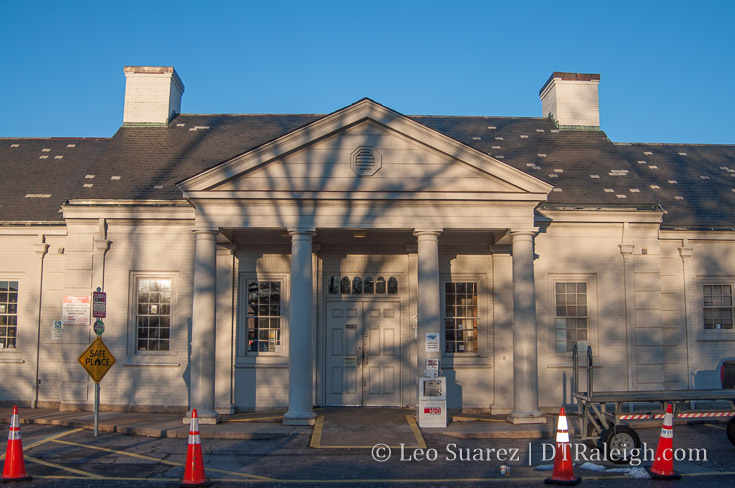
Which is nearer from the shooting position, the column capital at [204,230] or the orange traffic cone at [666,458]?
the orange traffic cone at [666,458]

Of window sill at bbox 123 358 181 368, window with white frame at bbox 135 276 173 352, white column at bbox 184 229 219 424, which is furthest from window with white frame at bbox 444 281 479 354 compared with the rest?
window with white frame at bbox 135 276 173 352

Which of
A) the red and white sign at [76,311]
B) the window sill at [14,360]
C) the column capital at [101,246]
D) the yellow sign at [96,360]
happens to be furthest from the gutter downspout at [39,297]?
the yellow sign at [96,360]

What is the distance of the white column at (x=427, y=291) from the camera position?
1324 cm

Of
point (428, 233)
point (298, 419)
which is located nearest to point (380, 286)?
point (428, 233)

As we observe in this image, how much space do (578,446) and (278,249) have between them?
7953 millimetres

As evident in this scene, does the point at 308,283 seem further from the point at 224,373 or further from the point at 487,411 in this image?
the point at 487,411

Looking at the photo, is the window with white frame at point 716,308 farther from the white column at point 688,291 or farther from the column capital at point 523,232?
the column capital at point 523,232

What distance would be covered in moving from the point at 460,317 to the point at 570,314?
257 centimetres

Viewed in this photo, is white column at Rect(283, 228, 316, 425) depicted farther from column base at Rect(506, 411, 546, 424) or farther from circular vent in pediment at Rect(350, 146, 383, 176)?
column base at Rect(506, 411, 546, 424)

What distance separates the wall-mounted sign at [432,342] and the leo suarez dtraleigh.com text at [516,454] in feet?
6.76

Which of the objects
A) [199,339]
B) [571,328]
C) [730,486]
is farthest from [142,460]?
[571,328]

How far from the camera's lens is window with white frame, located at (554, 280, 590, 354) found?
15.7 m

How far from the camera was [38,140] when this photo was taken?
20875mm

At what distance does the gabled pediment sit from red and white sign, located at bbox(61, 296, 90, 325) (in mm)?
4464
